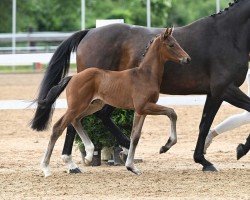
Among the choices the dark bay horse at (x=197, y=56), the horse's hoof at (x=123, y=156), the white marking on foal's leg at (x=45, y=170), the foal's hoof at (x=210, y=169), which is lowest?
the horse's hoof at (x=123, y=156)

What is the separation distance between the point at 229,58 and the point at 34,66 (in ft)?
61.7

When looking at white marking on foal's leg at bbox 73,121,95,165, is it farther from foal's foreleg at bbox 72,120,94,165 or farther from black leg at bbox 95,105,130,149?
black leg at bbox 95,105,130,149

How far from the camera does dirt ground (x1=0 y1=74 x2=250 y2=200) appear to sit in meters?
7.95

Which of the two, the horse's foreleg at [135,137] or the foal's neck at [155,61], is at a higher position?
the foal's neck at [155,61]

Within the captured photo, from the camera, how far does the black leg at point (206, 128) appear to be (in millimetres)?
9562

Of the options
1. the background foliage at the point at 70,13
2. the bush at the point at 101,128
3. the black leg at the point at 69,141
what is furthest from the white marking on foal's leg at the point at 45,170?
the background foliage at the point at 70,13

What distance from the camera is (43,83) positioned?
32.6 feet

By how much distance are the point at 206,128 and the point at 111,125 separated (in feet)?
3.64

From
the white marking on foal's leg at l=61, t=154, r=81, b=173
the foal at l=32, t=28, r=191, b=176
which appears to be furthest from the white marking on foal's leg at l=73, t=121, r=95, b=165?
the foal at l=32, t=28, r=191, b=176

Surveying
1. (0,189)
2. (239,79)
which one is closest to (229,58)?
(239,79)

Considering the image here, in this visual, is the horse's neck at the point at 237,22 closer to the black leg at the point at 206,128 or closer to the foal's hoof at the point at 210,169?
the black leg at the point at 206,128

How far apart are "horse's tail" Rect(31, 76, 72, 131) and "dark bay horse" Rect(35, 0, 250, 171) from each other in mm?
360

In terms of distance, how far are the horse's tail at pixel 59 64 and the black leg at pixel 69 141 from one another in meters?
0.56

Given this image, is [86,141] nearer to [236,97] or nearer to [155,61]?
[155,61]
